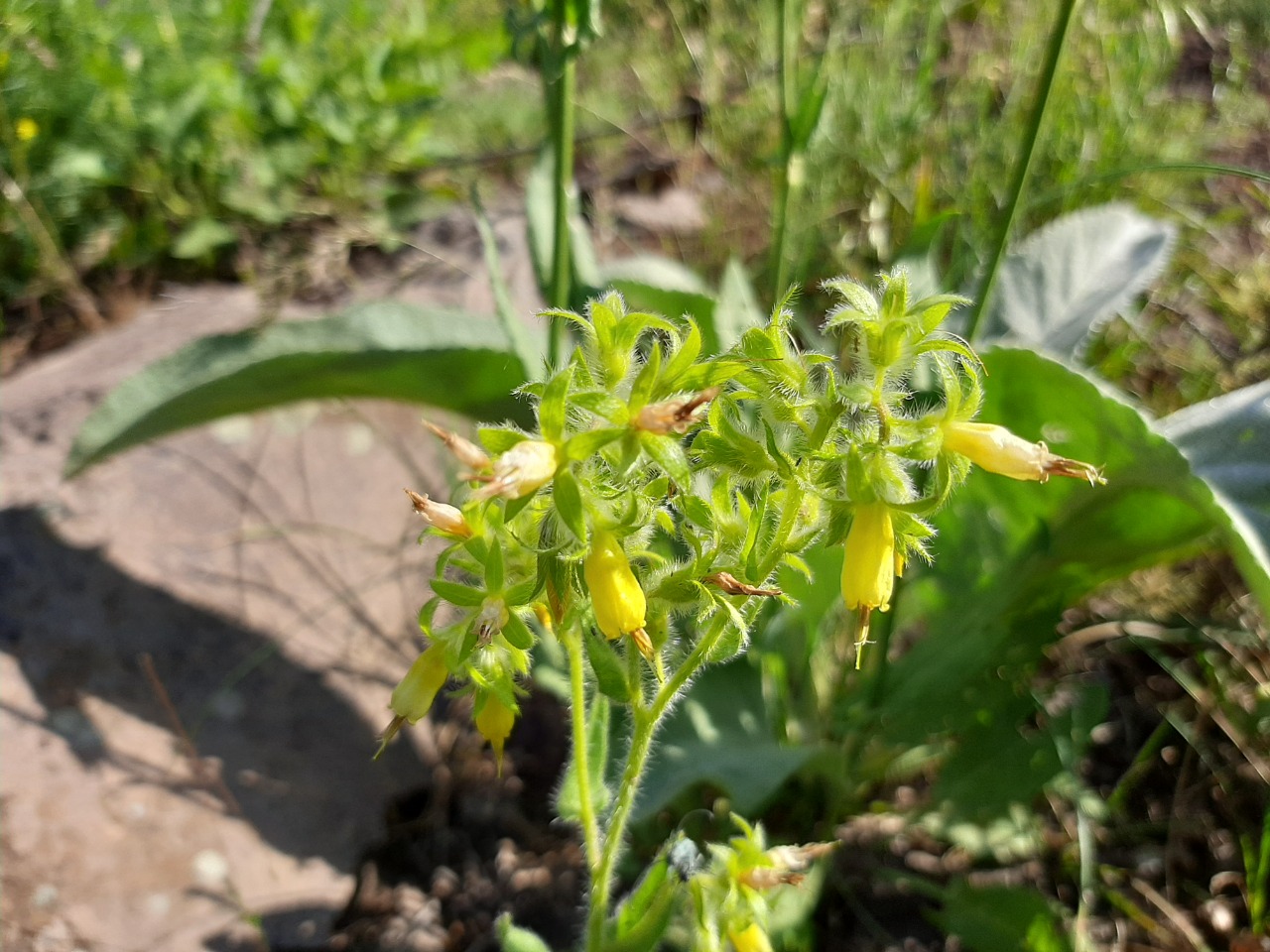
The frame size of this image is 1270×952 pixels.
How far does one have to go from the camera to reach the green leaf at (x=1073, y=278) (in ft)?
5.95

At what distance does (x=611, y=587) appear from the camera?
31.0 inches

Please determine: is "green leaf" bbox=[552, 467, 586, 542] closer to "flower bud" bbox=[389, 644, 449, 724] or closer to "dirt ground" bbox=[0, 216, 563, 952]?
"flower bud" bbox=[389, 644, 449, 724]

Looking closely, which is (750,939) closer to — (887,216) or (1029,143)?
(1029,143)

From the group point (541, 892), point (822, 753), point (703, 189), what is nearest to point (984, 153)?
point (703, 189)

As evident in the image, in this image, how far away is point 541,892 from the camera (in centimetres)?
173

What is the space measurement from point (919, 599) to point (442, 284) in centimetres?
154

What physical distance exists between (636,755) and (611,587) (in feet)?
0.92

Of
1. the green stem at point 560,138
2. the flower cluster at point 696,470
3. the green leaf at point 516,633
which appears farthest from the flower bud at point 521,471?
the green stem at point 560,138

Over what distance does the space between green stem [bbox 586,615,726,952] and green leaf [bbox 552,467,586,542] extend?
226mm

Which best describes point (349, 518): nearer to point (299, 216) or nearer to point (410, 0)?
point (299, 216)

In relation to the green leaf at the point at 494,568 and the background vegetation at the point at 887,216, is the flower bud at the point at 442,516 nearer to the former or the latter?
the green leaf at the point at 494,568

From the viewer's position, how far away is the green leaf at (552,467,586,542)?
0.75 m

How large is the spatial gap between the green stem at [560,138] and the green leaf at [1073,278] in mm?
810

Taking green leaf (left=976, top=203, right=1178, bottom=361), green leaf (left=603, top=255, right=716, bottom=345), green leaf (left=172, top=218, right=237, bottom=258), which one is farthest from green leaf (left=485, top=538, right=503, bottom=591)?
green leaf (left=172, top=218, right=237, bottom=258)
